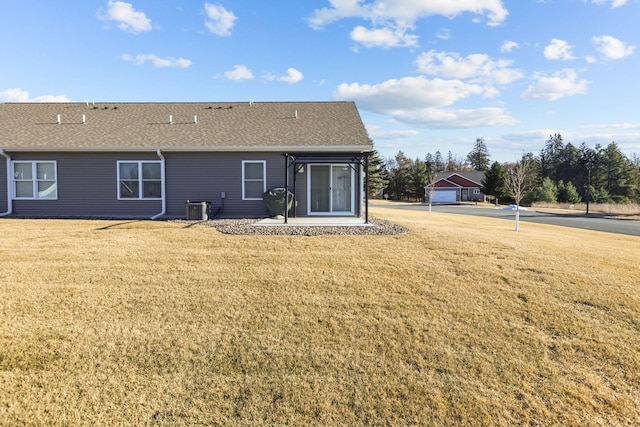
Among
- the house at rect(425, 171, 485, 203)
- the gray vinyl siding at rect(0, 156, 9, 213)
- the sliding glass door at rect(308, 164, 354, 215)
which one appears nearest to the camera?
the gray vinyl siding at rect(0, 156, 9, 213)

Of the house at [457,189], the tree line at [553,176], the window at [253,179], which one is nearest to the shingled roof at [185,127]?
the window at [253,179]

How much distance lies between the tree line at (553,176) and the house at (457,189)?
8.23ft

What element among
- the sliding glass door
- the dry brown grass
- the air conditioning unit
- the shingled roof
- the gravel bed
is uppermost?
the shingled roof

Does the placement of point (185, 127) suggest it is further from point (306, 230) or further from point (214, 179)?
point (306, 230)

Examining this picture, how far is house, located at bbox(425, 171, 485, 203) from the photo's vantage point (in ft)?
183

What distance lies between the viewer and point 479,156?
78188 mm

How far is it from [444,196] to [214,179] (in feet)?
156

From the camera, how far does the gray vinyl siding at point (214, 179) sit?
13852 mm

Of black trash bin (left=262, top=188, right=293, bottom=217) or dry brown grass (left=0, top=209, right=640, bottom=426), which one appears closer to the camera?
dry brown grass (left=0, top=209, right=640, bottom=426)

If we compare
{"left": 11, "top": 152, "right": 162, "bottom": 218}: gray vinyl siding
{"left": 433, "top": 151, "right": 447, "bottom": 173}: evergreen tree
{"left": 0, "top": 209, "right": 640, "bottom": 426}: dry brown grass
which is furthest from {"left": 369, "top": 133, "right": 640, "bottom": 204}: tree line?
{"left": 0, "top": 209, "right": 640, "bottom": 426}: dry brown grass

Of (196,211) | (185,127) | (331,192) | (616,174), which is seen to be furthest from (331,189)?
(616,174)

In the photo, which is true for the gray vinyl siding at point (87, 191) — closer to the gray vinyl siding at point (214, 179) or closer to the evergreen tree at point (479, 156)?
the gray vinyl siding at point (214, 179)

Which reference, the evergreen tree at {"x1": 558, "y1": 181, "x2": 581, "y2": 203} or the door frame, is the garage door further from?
the door frame

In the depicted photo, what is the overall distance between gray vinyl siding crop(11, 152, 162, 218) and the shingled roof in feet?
1.60
